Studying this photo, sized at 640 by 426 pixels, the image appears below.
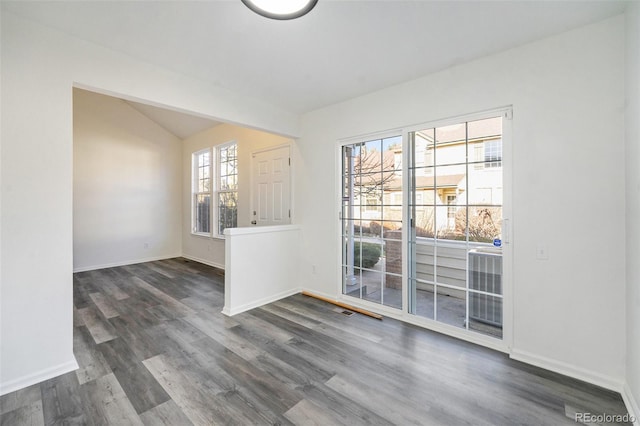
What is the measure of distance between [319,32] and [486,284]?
266cm

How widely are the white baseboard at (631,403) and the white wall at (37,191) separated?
3911mm

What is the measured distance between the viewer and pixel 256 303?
3570mm

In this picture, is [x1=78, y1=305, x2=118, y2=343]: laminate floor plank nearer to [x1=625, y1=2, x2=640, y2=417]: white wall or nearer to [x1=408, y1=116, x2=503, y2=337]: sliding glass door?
[x1=408, y1=116, x2=503, y2=337]: sliding glass door

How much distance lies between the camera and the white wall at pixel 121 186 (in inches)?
213

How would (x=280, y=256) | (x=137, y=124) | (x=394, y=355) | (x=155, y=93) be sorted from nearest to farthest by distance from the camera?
(x=394, y=355) < (x=155, y=93) < (x=280, y=256) < (x=137, y=124)

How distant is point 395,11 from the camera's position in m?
1.93

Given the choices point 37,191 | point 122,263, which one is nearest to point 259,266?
point 37,191

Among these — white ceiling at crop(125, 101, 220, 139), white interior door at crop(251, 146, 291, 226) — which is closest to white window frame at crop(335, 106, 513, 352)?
white interior door at crop(251, 146, 291, 226)

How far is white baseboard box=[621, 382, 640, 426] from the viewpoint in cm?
166

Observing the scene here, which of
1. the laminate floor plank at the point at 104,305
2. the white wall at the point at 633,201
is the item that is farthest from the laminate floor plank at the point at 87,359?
the white wall at the point at 633,201

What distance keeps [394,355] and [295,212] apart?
2.47m

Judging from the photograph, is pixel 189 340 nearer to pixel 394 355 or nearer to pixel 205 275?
pixel 394 355

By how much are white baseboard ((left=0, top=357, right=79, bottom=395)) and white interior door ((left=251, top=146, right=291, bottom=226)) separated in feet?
9.62

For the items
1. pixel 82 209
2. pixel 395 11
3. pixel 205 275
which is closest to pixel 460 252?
pixel 395 11
